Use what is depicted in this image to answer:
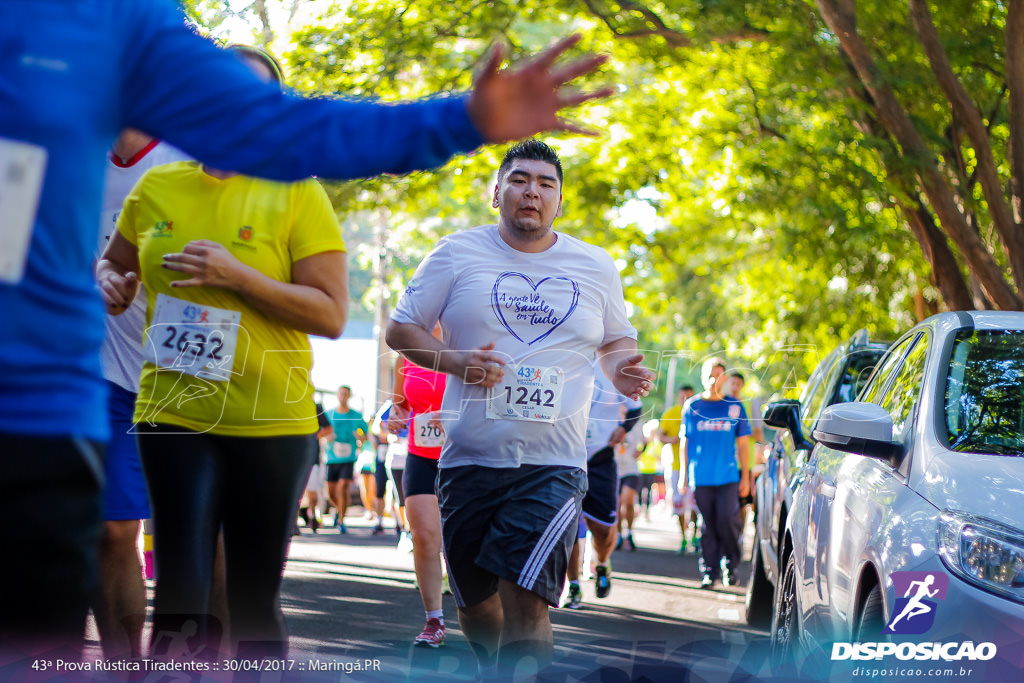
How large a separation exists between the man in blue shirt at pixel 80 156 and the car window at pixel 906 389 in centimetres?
269

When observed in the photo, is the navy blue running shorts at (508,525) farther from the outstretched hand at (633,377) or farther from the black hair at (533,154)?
the black hair at (533,154)

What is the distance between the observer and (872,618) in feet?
12.4

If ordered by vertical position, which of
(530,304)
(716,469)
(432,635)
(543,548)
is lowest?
(432,635)

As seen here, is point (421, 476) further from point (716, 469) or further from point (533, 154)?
point (716, 469)

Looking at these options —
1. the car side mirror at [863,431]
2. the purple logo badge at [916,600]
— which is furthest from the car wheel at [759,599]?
the purple logo badge at [916,600]

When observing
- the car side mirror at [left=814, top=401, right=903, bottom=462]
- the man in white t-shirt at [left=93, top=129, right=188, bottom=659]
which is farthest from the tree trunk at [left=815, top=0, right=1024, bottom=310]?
the man in white t-shirt at [left=93, top=129, right=188, bottom=659]

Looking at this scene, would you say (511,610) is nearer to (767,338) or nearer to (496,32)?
(496,32)

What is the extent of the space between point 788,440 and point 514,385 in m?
3.54

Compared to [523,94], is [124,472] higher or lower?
lower

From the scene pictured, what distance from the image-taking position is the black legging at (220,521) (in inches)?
129

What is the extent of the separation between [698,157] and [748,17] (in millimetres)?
5610

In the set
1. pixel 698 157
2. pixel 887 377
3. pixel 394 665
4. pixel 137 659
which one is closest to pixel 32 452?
pixel 137 659

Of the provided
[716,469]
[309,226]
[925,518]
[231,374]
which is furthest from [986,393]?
[716,469]

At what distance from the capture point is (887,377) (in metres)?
5.36
